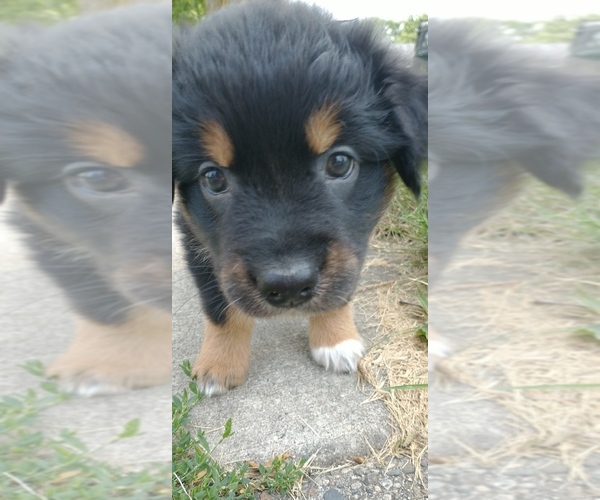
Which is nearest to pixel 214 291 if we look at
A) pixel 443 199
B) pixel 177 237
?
pixel 177 237

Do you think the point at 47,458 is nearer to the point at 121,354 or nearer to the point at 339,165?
the point at 121,354

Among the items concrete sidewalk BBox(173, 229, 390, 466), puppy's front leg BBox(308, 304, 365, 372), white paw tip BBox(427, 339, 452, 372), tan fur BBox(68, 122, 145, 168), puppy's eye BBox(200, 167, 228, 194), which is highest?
tan fur BBox(68, 122, 145, 168)

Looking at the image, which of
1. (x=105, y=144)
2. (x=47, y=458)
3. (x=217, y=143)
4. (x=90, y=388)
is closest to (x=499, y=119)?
(x=105, y=144)

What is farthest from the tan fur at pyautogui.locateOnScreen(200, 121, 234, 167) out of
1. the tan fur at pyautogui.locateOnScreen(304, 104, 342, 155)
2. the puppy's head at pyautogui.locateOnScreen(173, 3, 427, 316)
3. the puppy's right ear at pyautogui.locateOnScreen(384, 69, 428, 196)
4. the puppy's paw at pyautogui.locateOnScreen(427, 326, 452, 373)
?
the puppy's paw at pyautogui.locateOnScreen(427, 326, 452, 373)

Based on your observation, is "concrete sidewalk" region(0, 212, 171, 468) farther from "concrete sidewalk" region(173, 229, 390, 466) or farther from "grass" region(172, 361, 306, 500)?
"concrete sidewalk" region(173, 229, 390, 466)

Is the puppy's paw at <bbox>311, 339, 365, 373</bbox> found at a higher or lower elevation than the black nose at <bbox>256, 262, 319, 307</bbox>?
lower

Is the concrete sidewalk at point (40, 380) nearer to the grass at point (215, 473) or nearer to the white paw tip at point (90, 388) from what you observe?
the white paw tip at point (90, 388)

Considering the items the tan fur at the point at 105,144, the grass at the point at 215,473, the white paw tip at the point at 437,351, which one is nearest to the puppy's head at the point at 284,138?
the grass at the point at 215,473
